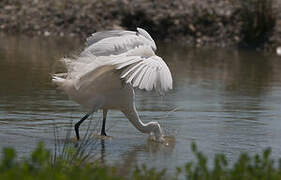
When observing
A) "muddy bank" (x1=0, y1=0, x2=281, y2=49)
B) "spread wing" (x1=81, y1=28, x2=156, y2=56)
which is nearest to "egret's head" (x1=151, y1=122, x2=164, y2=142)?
"spread wing" (x1=81, y1=28, x2=156, y2=56)

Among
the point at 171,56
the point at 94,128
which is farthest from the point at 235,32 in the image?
the point at 94,128

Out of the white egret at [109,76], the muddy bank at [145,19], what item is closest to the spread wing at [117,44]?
the white egret at [109,76]

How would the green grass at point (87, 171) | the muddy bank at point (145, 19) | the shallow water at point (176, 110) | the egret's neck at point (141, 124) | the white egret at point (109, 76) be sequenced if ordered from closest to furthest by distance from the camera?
the green grass at point (87, 171)
the white egret at point (109, 76)
the shallow water at point (176, 110)
the egret's neck at point (141, 124)
the muddy bank at point (145, 19)

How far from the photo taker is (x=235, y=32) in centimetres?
1841

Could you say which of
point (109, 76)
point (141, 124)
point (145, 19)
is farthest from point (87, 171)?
point (145, 19)

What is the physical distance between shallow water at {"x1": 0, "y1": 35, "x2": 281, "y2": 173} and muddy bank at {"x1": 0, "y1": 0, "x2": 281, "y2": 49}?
208 cm

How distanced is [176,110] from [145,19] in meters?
8.80

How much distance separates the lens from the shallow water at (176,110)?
8156 millimetres

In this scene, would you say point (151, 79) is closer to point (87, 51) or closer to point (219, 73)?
point (87, 51)

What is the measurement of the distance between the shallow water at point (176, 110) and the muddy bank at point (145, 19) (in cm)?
208

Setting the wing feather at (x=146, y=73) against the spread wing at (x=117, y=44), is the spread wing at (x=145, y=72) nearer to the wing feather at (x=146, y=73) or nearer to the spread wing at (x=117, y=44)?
the wing feather at (x=146, y=73)

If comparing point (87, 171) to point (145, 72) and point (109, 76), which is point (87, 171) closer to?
point (145, 72)

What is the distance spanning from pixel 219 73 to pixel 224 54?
284 centimetres

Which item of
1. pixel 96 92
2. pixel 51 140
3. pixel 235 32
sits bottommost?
pixel 51 140
